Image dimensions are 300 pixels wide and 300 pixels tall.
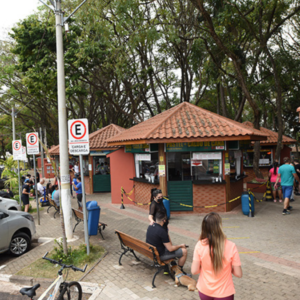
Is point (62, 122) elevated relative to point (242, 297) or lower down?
elevated

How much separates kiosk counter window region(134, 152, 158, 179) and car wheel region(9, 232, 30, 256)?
551cm

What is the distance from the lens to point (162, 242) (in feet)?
18.1

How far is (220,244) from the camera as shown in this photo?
3.01 m

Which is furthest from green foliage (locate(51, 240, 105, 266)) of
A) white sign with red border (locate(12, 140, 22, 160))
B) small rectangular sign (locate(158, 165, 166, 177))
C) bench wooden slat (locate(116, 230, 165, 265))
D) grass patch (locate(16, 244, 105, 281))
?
white sign with red border (locate(12, 140, 22, 160))

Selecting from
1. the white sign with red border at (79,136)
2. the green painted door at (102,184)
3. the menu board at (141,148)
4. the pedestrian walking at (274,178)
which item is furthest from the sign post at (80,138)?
the green painted door at (102,184)

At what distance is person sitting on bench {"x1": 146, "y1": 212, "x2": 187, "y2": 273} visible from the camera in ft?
17.9

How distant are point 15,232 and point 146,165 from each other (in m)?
6.26

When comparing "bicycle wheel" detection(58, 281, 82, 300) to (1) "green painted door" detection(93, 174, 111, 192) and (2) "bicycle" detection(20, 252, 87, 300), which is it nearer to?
(2) "bicycle" detection(20, 252, 87, 300)

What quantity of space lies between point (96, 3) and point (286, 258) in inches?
453

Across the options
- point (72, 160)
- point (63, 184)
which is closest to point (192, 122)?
point (63, 184)

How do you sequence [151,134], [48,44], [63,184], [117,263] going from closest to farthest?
[117,263] → [63,184] → [151,134] → [48,44]

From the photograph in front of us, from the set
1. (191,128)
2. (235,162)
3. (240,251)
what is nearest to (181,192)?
(191,128)

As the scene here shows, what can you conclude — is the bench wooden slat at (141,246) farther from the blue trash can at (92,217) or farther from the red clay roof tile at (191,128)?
the red clay roof tile at (191,128)

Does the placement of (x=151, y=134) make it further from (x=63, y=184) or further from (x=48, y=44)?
(x=48, y=44)
